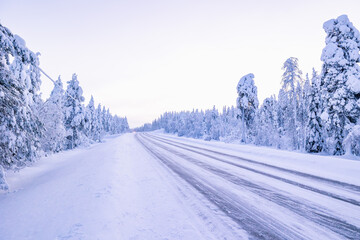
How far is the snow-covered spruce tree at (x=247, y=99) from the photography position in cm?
2852

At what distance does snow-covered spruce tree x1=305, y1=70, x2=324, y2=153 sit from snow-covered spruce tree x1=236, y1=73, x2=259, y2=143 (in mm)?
8157

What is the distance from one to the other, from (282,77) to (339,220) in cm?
2693

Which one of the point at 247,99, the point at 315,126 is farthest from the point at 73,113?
the point at 315,126

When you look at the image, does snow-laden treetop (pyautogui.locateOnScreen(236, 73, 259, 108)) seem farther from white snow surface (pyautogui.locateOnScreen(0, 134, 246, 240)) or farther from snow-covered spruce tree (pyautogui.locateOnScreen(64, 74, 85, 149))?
snow-covered spruce tree (pyautogui.locateOnScreen(64, 74, 85, 149))

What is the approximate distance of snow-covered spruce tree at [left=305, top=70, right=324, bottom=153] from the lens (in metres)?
20.3

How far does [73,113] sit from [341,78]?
113ft

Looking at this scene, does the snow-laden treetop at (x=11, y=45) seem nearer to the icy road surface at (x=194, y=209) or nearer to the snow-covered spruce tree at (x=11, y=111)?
the snow-covered spruce tree at (x=11, y=111)

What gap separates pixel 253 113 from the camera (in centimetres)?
2917

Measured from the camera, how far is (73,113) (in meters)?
29.8

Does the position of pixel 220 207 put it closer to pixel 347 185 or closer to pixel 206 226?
pixel 206 226

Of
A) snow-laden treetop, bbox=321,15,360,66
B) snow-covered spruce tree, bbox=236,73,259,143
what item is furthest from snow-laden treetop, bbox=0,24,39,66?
snow-covered spruce tree, bbox=236,73,259,143

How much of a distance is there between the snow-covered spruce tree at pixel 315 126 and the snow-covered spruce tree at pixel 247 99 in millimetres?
8157

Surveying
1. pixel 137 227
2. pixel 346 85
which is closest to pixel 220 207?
pixel 137 227

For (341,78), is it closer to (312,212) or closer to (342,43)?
(342,43)
